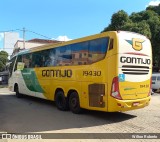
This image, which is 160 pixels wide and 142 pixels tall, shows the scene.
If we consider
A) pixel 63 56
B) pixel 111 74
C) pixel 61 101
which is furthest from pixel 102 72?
pixel 61 101

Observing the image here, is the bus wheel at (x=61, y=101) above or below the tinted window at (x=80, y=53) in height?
below

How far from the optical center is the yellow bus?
405 inches

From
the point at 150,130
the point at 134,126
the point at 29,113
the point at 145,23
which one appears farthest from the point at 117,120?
the point at 145,23

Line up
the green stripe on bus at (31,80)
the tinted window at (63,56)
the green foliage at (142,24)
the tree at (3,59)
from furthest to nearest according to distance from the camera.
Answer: the tree at (3,59)
the green foliage at (142,24)
the green stripe on bus at (31,80)
the tinted window at (63,56)

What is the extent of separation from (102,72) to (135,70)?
3.96 ft

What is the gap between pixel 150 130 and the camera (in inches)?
364

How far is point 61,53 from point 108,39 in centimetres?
337

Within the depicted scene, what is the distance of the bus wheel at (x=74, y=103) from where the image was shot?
1211cm

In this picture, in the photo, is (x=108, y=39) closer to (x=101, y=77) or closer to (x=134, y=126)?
(x=101, y=77)

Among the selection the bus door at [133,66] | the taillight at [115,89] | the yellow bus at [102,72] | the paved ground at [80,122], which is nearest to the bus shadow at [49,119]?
the paved ground at [80,122]

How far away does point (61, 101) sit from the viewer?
43.8 ft

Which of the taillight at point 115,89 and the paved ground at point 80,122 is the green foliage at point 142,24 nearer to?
the paved ground at point 80,122

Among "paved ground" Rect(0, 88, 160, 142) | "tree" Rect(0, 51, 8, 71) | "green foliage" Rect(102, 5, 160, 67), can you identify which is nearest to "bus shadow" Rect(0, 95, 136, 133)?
"paved ground" Rect(0, 88, 160, 142)

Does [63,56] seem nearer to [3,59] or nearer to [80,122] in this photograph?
[80,122]
